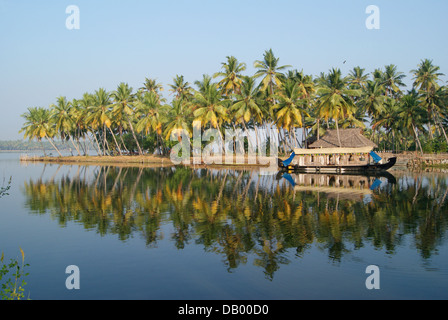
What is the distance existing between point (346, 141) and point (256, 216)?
3693 centimetres

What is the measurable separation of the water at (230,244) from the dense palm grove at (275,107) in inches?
1013

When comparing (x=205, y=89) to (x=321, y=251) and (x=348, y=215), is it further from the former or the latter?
(x=321, y=251)

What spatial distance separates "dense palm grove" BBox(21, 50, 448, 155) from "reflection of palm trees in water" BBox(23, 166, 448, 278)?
21.8 m

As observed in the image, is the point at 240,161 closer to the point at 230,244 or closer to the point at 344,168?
the point at 344,168

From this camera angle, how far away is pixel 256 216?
18.5 meters

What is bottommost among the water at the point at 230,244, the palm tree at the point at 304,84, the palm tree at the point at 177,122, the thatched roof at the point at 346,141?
the water at the point at 230,244

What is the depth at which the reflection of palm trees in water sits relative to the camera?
13.5 m

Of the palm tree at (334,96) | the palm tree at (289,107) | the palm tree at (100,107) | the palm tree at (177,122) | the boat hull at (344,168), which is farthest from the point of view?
the palm tree at (100,107)

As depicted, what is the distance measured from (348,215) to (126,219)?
36.2 ft

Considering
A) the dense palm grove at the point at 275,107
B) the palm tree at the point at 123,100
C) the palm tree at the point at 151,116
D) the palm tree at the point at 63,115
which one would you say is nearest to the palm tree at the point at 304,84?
the dense palm grove at the point at 275,107

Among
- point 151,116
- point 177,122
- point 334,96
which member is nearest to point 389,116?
point 334,96

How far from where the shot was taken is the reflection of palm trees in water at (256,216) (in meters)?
13.5

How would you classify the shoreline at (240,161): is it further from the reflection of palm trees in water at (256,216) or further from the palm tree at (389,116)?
the reflection of palm trees in water at (256,216)
